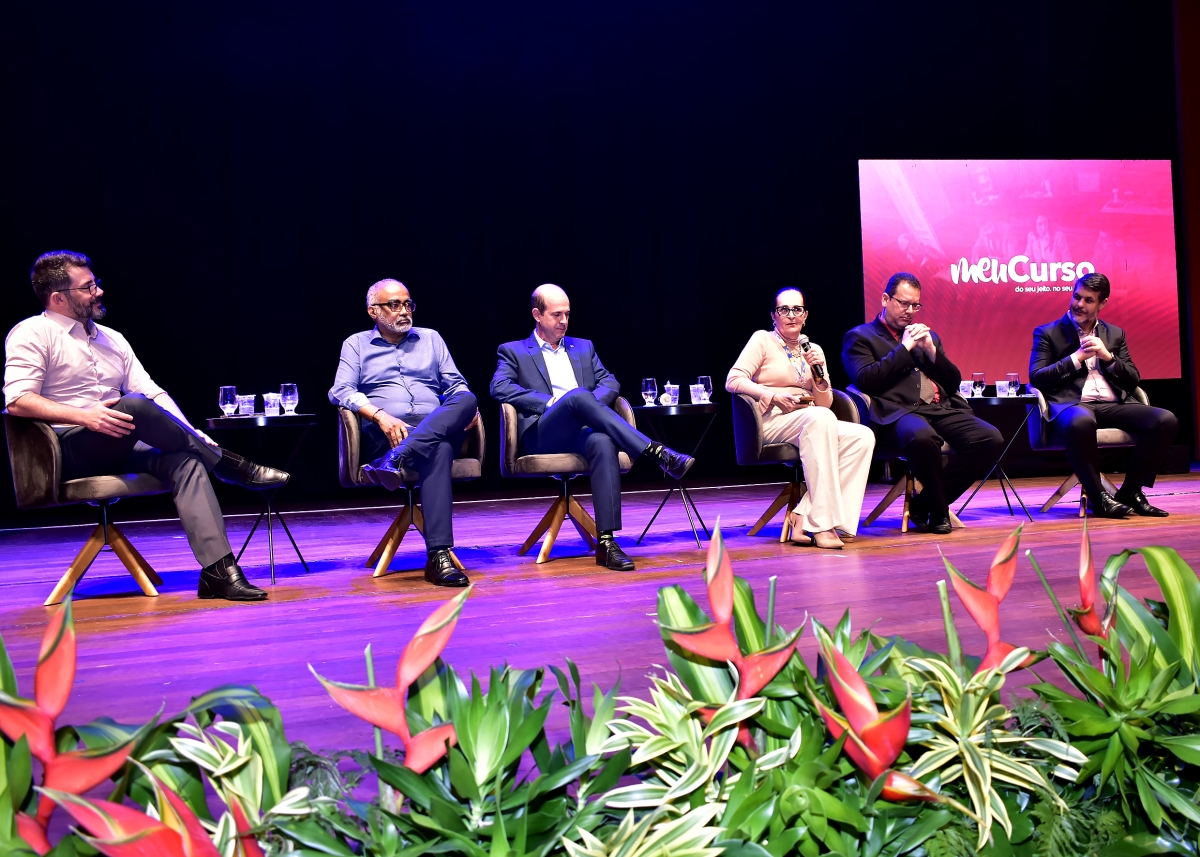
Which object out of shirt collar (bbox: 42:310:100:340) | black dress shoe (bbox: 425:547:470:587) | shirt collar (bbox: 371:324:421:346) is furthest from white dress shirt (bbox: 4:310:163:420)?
black dress shoe (bbox: 425:547:470:587)

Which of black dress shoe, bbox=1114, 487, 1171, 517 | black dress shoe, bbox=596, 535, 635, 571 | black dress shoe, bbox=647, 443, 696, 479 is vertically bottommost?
black dress shoe, bbox=1114, 487, 1171, 517

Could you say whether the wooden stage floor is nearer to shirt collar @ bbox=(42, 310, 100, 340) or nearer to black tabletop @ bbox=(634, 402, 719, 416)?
black tabletop @ bbox=(634, 402, 719, 416)

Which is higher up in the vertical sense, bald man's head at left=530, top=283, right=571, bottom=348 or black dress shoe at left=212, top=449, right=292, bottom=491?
bald man's head at left=530, top=283, right=571, bottom=348

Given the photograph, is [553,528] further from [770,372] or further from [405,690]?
[405,690]

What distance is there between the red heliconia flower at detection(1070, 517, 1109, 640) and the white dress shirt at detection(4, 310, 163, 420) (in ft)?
10.1

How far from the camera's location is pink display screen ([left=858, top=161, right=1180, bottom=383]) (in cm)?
696

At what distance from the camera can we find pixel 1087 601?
1028 mm

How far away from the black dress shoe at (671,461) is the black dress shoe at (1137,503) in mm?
2331

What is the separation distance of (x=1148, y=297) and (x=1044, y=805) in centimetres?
740

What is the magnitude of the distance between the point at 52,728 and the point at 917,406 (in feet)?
13.5

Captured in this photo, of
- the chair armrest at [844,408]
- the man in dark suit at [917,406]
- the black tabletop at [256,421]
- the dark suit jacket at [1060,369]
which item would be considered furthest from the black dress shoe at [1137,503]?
the black tabletop at [256,421]

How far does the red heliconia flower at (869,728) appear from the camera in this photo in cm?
86

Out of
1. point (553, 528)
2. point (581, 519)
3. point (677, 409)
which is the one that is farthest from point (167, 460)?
point (677, 409)

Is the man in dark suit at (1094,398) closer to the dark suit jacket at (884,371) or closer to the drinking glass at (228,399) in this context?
the dark suit jacket at (884,371)
